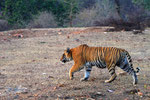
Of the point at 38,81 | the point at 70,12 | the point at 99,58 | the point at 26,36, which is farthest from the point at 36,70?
the point at 70,12

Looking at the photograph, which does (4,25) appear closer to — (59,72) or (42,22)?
(42,22)

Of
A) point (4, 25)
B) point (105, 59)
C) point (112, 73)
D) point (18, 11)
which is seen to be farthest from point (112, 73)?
point (18, 11)

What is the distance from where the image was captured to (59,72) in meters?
9.77

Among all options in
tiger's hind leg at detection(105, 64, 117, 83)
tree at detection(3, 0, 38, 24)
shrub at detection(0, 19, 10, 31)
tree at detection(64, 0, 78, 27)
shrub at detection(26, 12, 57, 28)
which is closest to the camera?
tiger's hind leg at detection(105, 64, 117, 83)

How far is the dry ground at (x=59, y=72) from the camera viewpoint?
7102 mm

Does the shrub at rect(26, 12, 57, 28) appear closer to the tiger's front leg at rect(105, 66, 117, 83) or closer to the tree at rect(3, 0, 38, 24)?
the tree at rect(3, 0, 38, 24)

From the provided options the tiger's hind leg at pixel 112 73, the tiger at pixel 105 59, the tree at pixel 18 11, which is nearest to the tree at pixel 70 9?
the tree at pixel 18 11

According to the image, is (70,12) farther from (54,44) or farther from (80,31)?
→ (54,44)

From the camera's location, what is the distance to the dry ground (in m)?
7.10

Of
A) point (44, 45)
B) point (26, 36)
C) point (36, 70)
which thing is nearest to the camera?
point (36, 70)

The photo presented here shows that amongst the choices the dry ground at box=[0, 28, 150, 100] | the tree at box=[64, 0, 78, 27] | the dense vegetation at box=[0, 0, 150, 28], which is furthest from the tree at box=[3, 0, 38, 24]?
the dry ground at box=[0, 28, 150, 100]

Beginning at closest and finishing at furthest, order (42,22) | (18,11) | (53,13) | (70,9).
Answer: (42,22)
(18,11)
(70,9)
(53,13)

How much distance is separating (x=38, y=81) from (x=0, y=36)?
12196 millimetres

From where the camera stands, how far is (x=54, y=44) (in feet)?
53.8
